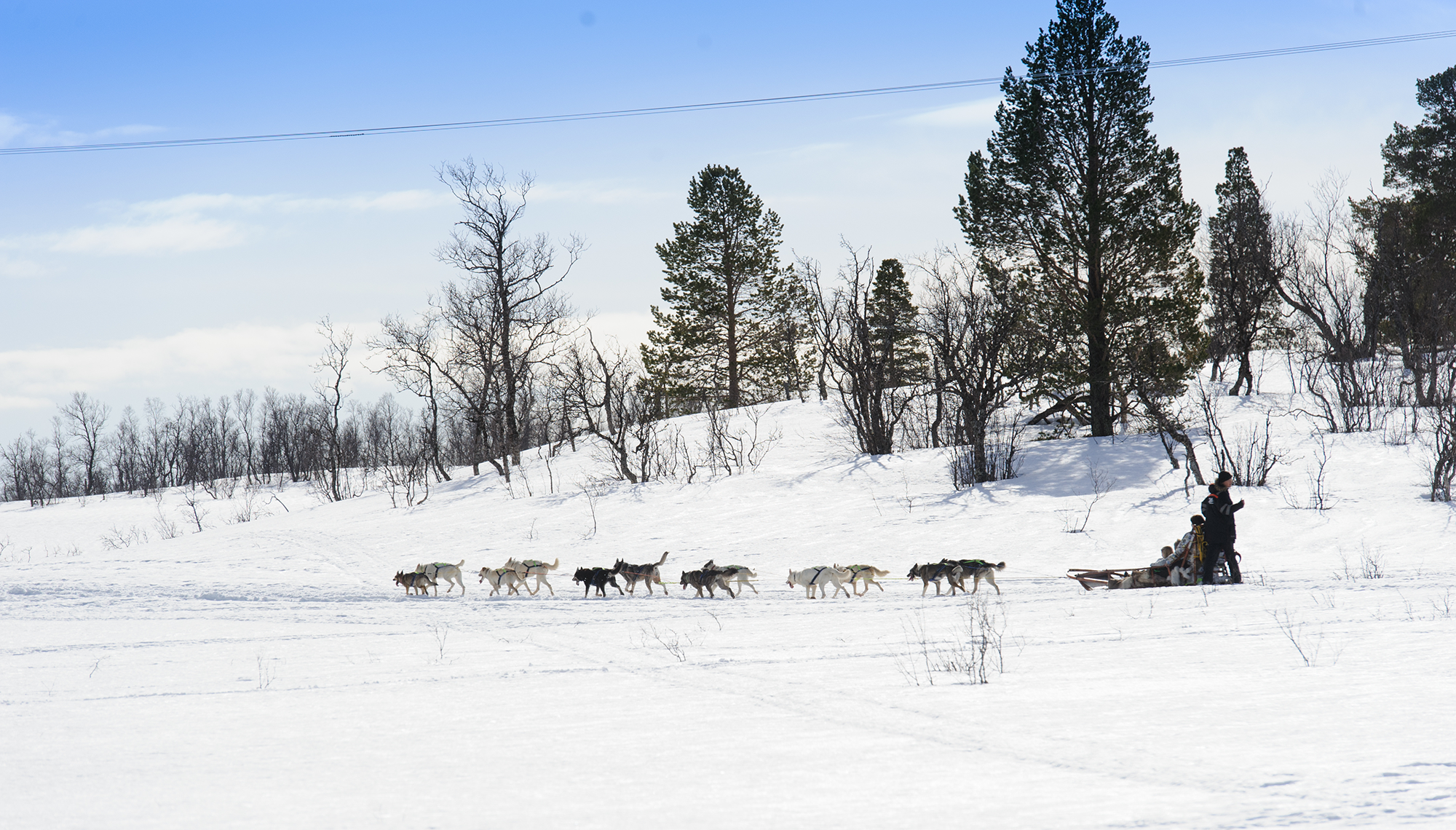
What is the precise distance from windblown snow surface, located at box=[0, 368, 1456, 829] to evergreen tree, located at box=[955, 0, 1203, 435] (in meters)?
7.57

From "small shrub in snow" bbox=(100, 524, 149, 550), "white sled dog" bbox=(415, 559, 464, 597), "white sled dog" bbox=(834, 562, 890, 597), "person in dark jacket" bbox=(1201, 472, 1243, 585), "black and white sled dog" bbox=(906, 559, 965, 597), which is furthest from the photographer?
"small shrub in snow" bbox=(100, 524, 149, 550)

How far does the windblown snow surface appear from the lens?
446 centimetres

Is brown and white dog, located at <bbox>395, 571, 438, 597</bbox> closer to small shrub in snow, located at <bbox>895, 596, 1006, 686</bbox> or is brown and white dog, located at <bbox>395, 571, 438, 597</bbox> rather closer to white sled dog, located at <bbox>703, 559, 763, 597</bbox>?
white sled dog, located at <bbox>703, 559, 763, 597</bbox>

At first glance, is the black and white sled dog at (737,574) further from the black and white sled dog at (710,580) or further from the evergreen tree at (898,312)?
the evergreen tree at (898,312)

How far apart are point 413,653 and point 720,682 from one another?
356 centimetres

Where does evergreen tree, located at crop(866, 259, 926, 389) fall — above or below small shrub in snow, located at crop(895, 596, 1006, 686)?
above

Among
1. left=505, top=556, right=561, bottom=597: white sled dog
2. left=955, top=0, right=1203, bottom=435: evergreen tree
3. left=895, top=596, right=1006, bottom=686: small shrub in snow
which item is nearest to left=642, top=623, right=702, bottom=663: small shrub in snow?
left=895, top=596, right=1006, bottom=686: small shrub in snow

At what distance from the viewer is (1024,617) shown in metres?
10.0

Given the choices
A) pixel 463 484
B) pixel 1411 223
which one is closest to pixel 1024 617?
pixel 463 484

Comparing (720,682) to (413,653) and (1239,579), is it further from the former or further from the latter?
(1239,579)

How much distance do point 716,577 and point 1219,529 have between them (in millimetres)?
6992

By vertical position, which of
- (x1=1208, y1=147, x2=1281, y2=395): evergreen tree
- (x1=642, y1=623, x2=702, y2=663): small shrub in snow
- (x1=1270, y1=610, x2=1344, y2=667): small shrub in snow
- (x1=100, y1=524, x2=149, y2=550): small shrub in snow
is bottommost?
(x1=100, y1=524, x2=149, y2=550): small shrub in snow

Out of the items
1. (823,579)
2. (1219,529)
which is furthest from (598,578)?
(1219,529)

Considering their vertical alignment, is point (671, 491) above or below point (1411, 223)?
below
